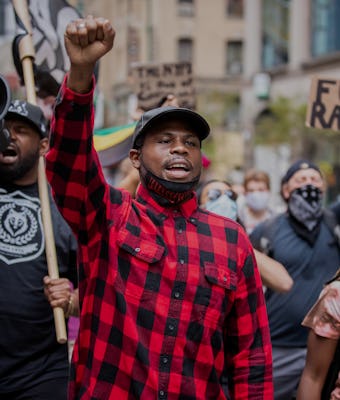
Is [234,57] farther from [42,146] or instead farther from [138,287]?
[138,287]

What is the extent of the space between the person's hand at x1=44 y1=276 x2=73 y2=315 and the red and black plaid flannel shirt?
1.91 feet

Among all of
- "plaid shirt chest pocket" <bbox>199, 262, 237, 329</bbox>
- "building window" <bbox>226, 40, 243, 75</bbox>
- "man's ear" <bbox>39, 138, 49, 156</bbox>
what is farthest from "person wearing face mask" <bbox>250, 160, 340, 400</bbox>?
"building window" <bbox>226, 40, 243, 75</bbox>

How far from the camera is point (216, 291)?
2.74m

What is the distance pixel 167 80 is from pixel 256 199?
5.42 ft

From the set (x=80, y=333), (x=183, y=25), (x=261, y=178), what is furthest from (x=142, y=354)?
(x=183, y=25)

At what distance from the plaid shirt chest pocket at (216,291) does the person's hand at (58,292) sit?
2.79 ft

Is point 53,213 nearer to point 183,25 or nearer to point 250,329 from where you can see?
point 250,329

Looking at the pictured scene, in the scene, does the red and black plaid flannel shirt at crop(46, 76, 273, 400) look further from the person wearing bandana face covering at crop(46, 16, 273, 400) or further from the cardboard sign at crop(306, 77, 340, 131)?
the cardboard sign at crop(306, 77, 340, 131)

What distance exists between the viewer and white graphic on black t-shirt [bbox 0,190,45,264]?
355 cm

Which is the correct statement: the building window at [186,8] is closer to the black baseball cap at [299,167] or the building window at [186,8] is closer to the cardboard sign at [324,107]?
the cardboard sign at [324,107]

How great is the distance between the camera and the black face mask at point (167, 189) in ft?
8.94

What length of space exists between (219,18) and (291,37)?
13.7 metres

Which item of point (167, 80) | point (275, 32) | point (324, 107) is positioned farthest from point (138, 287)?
point (275, 32)

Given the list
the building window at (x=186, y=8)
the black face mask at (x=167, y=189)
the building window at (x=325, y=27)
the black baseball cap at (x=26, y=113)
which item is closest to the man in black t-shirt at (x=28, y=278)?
the black baseball cap at (x=26, y=113)
